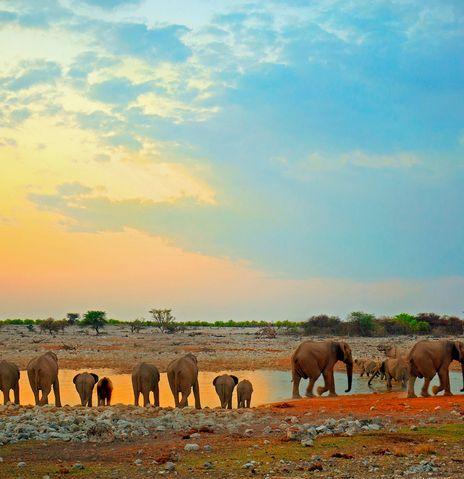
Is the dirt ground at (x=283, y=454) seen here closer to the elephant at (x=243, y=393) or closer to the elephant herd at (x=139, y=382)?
the elephant herd at (x=139, y=382)

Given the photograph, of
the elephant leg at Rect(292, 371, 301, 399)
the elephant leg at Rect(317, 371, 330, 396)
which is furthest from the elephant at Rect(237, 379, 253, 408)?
the elephant leg at Rect(317, 371, 330, 396)

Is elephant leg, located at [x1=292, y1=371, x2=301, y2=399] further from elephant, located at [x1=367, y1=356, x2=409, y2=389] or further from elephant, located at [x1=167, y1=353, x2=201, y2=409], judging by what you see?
elephant, located at [x1=367, y1=356, x2=409, y2=389]

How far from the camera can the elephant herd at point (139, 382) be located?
24969mm

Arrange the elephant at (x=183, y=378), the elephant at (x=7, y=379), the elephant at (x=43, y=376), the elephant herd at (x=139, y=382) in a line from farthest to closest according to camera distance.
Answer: the elephant at (x=7, y=379) < the elephant at (x=43, y=376) < the elephant herd at (x=139, y=382) < the elephant at (x=183, y=378)

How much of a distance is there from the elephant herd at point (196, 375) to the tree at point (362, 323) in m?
71.2

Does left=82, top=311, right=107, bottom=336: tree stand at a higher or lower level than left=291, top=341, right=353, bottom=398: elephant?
higher

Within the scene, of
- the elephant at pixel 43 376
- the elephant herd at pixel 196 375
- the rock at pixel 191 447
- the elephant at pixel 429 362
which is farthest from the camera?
the elephant at pixel 429 362

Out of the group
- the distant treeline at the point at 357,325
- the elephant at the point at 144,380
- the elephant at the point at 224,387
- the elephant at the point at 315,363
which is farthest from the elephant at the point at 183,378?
the distant treeline at the point at 357,325

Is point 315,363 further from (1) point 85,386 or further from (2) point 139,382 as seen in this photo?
(1) point 85,386

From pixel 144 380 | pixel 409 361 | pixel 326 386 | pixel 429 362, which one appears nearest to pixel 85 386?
pixel 144 380

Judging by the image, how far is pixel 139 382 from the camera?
82.9 ft

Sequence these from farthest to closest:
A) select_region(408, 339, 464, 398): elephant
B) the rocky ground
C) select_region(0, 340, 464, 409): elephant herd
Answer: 1. select_region(408, 339, 464, 398): elephant
2. select_region(0, 340, 464, 409): elephant herd
3. the rocky ground

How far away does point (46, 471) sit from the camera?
12.4 m

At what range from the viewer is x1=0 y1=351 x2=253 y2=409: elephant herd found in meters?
25.0
